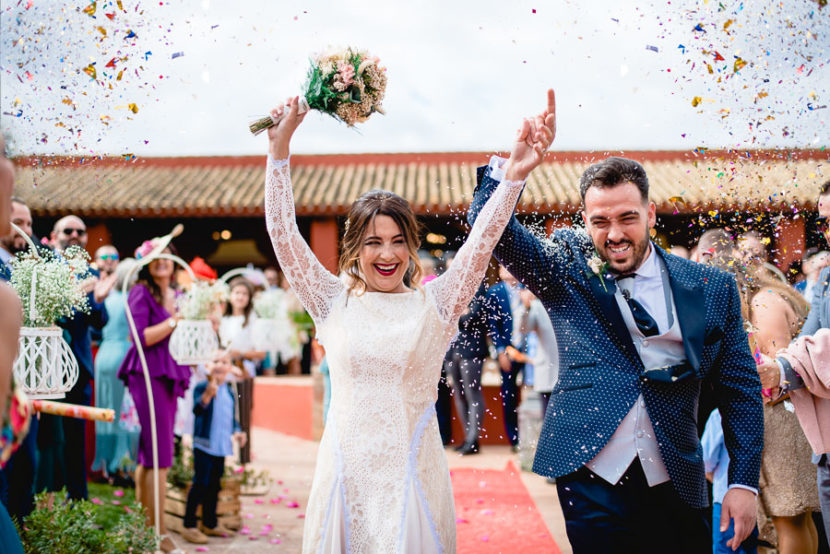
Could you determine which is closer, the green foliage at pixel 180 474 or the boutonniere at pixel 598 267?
the boutonniere at pixel 598 267

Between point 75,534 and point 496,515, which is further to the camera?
point 496,515

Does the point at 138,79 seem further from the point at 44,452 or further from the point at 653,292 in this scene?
the point at 44,452

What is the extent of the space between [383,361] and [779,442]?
7.10ft

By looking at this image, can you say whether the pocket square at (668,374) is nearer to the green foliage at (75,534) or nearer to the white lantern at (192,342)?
the green foliage at (75,534)

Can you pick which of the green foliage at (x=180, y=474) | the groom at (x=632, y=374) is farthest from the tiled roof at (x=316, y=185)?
the groom at (x=632, y=374)

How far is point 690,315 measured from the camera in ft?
7.82

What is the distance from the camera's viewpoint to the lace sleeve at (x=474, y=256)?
2.40 m

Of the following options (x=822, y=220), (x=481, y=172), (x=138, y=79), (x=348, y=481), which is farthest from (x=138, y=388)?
(x=822, y=220)

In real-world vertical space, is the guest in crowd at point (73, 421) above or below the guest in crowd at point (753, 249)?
below

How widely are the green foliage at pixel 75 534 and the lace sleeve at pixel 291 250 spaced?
6.24 feet

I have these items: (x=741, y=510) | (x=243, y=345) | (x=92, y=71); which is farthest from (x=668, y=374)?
(x=243, y=345)

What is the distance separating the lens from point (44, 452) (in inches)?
189

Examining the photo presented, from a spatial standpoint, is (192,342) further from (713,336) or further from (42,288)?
(713,336)

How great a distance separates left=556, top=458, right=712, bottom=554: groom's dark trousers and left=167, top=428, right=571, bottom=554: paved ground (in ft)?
7.77
